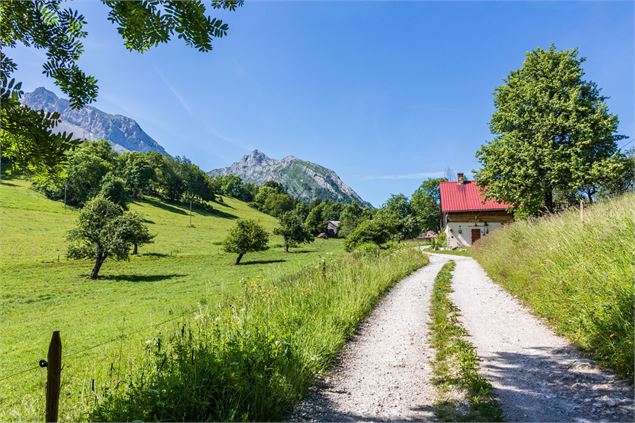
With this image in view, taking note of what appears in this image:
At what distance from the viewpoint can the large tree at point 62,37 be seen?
171 centimetres

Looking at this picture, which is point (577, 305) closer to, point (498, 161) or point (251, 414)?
point (251, 414)

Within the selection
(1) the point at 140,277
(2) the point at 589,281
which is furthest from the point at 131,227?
(2) the point at 589,281

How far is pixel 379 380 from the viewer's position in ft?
15.6

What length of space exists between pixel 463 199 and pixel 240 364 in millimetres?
42142

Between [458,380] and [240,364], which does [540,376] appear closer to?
[458,380]

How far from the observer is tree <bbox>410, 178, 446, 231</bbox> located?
221 ft

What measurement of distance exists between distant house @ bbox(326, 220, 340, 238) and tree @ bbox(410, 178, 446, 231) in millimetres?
37060

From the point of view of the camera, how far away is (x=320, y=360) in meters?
5.12

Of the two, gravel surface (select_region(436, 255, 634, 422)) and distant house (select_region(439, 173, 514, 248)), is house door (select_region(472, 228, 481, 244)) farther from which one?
gravel surface (select_region(436, 255, 634, 422))

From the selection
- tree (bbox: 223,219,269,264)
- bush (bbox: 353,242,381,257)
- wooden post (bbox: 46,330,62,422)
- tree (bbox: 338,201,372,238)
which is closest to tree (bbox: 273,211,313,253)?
tree (bbox: 223,219,269,264)

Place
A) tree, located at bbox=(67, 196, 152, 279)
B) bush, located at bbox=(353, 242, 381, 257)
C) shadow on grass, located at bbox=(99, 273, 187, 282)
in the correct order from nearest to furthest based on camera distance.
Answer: bush, located at bbox=(353, 242, 381, 257), shadow on grass, located at bbox=(99, 273, 187, 282), tree, located at bbox=(67, 196, 152, 279)

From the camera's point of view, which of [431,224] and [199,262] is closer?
[199,262]

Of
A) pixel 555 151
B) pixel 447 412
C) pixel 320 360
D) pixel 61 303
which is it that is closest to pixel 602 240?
pixel 447 412

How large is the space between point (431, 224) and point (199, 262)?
47527 mm
